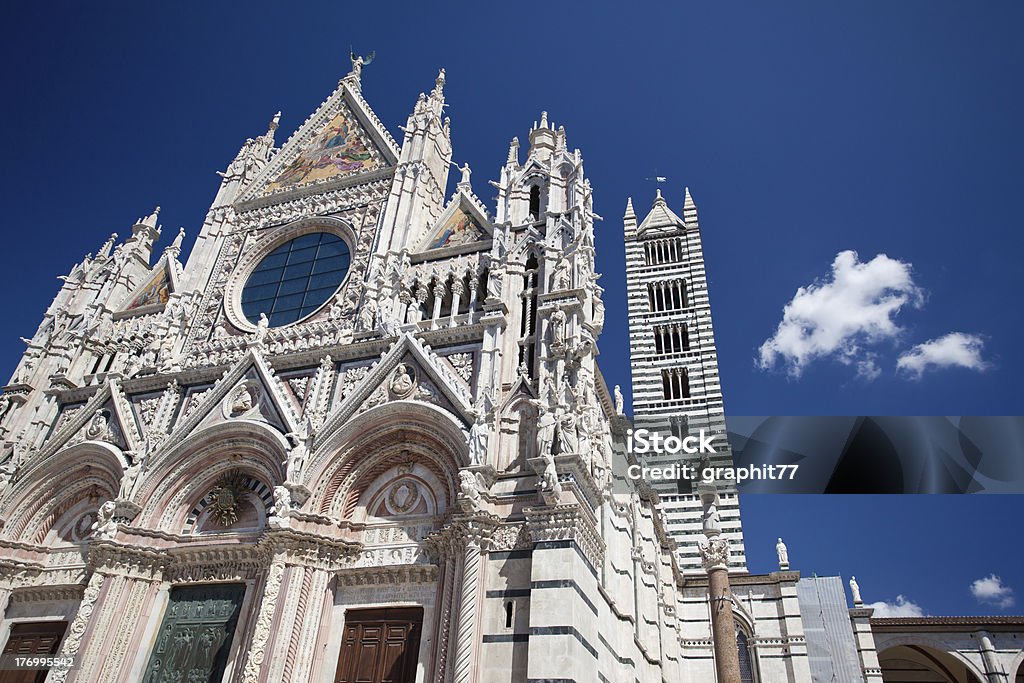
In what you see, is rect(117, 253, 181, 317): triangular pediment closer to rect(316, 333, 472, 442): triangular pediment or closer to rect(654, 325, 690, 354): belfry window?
rect(316, 333, 472, 442): triangular pediment

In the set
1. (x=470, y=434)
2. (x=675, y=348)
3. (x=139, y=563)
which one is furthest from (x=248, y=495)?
(x=675, y=348)

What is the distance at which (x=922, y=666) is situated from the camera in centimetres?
3067

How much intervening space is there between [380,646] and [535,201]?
37.0 ft

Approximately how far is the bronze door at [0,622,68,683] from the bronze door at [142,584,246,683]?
2661 mm

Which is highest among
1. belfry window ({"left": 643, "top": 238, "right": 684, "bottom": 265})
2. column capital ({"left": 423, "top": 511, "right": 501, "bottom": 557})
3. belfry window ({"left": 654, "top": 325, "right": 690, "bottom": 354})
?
belfry window ({"left": 643, "top": 238, "right": 684, "bottom": 265})

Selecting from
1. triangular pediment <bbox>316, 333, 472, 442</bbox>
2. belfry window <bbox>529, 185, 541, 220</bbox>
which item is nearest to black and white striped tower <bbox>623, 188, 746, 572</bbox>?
belfry window <bbox>529, 185, 541, 220</bbox>

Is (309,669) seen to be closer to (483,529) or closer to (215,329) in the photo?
(483,529)

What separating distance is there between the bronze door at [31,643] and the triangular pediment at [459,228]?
12184mm

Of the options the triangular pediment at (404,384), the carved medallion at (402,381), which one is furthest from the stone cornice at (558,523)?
the carved medallion at (402,381)

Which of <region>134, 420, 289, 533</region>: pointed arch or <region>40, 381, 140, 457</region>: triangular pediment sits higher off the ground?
<region>40, 381, 140, 457</region>: triangular pediment

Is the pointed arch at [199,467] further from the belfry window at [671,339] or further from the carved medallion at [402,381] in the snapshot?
the belfry window at [671,339]

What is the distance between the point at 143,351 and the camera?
18.7 m

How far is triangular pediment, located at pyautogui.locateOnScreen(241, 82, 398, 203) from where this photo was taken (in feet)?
71.6

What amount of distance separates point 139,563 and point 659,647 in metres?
13.5
